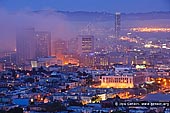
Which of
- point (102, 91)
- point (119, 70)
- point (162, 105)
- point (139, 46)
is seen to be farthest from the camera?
point (139, 46)

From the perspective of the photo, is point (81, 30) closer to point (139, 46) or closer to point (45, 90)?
point (139, 46)

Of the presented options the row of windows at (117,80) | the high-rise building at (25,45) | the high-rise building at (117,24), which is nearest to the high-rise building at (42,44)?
the high-rise building at (25,45)

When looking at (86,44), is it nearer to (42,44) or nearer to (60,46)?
(60,46)

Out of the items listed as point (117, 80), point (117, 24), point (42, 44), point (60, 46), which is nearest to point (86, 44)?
point (60, 46)

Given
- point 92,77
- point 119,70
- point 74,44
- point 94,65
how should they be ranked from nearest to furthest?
point 92,77 < point 119,70 < point 94,65 < point 74,44

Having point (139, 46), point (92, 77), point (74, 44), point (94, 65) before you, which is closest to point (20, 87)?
point (92, 77)

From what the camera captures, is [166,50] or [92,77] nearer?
[92,77]

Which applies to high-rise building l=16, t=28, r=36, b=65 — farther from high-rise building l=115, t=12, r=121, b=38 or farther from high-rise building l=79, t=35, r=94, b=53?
high-rise building l=115, t=12, r=121, b=38
